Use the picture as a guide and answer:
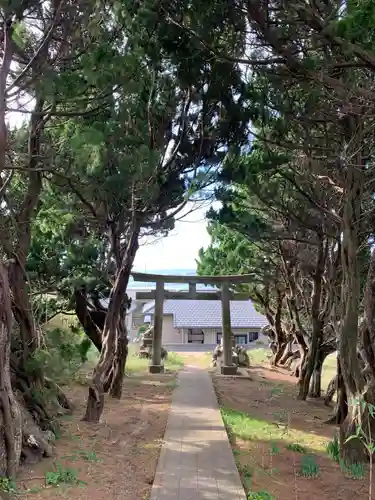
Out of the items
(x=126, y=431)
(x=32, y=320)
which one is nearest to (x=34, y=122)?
(x=32, y=320)

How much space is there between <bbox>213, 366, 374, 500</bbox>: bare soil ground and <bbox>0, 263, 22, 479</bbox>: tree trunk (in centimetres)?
191

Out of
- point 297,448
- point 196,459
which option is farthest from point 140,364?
point 196,459

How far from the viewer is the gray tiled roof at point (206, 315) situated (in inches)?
979

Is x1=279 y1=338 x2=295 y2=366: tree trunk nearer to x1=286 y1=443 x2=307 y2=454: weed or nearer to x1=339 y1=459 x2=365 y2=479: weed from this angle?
x1=286 y1=443 x2=307 y2=454: weed

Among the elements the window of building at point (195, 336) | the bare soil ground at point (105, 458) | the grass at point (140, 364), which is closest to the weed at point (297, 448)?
the bare soil ground at point (105, 458)

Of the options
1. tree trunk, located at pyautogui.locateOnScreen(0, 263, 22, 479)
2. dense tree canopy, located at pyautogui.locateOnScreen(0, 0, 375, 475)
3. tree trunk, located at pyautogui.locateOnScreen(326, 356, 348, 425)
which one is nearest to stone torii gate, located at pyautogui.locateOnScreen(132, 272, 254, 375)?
dense tree canopy, located at pyautogui.locateOnScreen(0, 0, 375, 475)

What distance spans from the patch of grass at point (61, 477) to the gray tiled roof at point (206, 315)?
2032 centimetres

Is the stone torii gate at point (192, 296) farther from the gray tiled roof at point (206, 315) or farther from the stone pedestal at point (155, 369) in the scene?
the gray tiled roof at point (206, 315)

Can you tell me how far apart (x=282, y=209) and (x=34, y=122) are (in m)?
3.73

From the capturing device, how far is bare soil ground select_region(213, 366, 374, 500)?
14.2ft

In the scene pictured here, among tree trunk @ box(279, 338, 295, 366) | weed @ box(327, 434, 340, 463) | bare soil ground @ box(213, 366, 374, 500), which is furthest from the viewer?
tree trunk @ box(279, 338, 295, 366)

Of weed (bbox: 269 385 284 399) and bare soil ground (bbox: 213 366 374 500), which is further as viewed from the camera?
weed (bbox: 269 385 284 399)

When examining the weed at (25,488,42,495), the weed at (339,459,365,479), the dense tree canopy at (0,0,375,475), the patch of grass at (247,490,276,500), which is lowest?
the weed at (339,459,365,479)

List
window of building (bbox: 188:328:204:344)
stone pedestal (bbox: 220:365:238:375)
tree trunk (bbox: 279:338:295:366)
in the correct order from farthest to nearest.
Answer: window of building (bbox: 188:328:204:344) < tree trunk (bbox: 279:338:295:366) < stone pedestal (bbox: 220:365:238:375)
